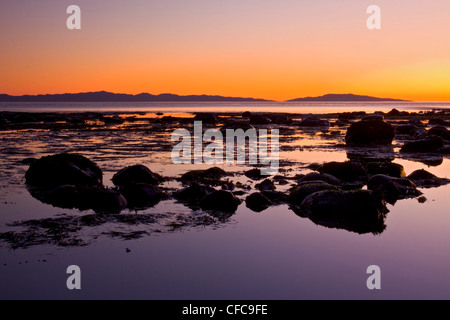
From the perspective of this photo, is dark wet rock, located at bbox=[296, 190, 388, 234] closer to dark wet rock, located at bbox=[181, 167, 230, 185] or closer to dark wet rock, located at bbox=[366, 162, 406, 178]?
dark wet rock, located at bbox=[181, 167, 230, 185]

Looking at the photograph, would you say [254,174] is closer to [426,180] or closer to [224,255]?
[426,180]

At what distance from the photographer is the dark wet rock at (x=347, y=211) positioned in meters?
10.0

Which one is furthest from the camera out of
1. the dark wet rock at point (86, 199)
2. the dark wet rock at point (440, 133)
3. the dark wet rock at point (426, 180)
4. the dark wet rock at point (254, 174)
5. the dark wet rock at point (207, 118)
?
the dark wet rock at point (207, 118)

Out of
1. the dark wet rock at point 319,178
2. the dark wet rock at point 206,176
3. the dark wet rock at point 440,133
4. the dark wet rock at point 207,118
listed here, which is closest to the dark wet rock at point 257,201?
the dark wet rock at point 319,178

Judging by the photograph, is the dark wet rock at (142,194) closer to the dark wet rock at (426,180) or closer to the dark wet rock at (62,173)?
the dark wet rock at (62,173)

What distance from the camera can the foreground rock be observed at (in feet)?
96.8

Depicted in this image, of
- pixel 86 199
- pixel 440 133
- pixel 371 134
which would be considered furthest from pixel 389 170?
pixel 440 133

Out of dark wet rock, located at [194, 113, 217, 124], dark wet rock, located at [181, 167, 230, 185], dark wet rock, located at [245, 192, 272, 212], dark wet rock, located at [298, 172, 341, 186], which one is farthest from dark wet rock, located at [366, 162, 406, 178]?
dark wet rock, located at [194, 113, 217, 124]

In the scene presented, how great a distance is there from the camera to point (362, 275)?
6895mm

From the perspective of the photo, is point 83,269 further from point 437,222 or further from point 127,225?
point 437,222

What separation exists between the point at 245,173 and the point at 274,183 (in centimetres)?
201

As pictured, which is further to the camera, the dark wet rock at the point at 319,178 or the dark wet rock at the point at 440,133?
the dark wet rock at the point at 440,133

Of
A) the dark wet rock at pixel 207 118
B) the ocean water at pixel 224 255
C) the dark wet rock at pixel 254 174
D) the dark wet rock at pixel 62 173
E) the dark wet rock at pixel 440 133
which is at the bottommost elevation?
the ocean water at pixel 224 255

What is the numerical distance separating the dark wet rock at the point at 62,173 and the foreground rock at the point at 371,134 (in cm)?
2005
